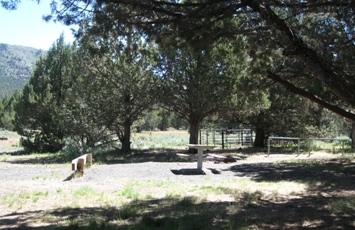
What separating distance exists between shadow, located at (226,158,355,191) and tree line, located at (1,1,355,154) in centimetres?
217

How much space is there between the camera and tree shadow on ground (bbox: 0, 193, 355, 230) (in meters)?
5.71

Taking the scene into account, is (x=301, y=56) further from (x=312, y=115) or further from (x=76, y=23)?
(x=312, y=115)

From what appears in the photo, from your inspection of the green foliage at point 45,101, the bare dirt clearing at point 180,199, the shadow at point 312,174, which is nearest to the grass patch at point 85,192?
the bare dirt clearing at point 180,199

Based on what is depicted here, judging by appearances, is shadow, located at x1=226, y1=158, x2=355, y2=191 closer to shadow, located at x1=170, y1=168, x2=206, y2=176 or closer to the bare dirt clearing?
the bare dirt clearing

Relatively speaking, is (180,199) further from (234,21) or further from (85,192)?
(234,21)

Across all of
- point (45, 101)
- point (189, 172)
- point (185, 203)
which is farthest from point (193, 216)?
point (45, 101)

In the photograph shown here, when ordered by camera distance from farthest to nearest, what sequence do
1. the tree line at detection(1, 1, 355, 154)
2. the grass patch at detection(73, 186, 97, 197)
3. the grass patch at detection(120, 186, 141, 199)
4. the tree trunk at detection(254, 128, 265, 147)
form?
the tree trunk at detection(254, 128, 265, 147), the grass patch at detection(73, 186, 97, 197), the grass patch at detection(120, 186, 141, 199), the tree line at detection(1, 1, 355, 154)

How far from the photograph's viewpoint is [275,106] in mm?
26781

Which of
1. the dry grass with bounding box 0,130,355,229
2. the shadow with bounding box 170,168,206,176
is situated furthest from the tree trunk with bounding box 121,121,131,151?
the dry grass with bounding box 0,130,355,229

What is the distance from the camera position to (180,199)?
8055 mm

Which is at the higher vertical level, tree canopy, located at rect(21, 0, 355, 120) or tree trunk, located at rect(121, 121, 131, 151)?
tree canopy, located at rect(21, 0, 355, 120)

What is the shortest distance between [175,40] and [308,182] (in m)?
5.53

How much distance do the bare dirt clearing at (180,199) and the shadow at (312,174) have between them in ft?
0.08

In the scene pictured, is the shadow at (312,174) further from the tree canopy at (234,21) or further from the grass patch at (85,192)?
the grass patch at (85,192)
